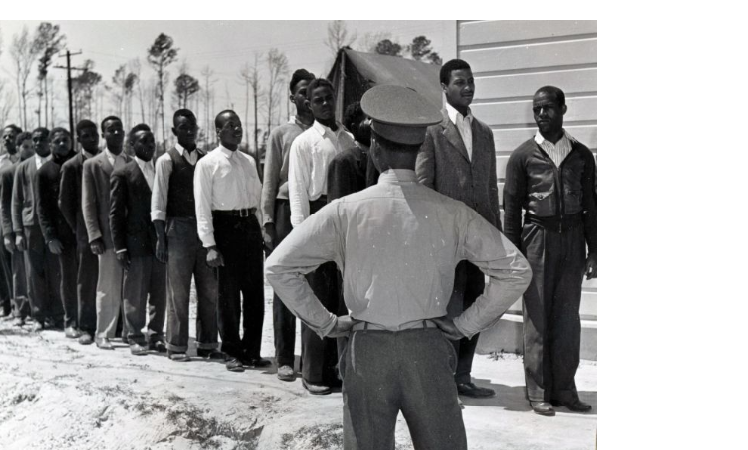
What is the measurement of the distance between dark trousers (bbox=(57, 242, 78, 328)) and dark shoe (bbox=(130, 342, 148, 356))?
61 centimetres

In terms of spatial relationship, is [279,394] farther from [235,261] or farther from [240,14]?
[240,14]

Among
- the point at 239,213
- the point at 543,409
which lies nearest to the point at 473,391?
the point at 543,409

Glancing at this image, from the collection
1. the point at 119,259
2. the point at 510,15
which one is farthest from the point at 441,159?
the point at 119,259

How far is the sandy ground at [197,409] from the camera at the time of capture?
13.6ft

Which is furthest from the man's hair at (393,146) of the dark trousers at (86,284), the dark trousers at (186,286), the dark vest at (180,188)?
the dark trousers at (86,284)

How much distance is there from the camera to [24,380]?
4945mm

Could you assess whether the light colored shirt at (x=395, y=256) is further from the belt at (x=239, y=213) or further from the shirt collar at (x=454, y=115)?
the belt at (x=239, y=213)

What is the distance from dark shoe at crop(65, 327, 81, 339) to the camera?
5582 mm

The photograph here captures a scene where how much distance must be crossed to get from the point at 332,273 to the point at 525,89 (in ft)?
4.77

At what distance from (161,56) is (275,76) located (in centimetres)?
70

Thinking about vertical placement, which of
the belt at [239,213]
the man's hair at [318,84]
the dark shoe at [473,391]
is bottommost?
the dark shoe at [473,391]

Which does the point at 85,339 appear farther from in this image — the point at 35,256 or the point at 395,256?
the point at 395,256

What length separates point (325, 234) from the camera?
121 inches

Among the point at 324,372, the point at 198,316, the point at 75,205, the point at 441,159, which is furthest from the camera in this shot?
the point at 75,205
